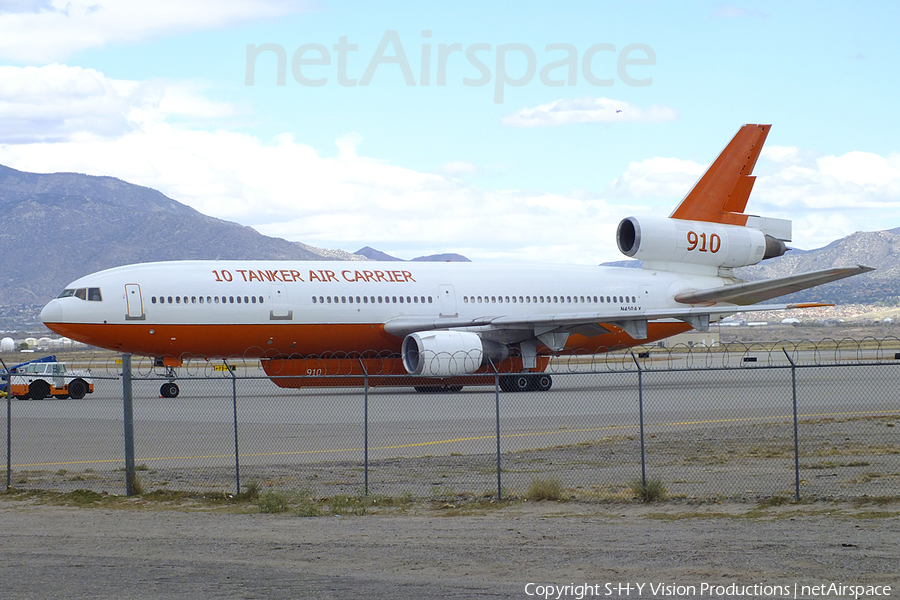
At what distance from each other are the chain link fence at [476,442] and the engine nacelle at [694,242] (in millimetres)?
7996

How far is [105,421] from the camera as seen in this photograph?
81.4 feet

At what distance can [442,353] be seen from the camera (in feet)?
102

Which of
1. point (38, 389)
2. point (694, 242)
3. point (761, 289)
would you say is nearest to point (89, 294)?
point (38, 389)

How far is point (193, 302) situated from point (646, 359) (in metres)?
41.0

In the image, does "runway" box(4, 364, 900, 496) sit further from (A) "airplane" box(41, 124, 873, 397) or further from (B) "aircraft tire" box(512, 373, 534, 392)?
(A) "airplane" box(41, 124, 873, 397)

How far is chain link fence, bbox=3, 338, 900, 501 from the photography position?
47.5ft

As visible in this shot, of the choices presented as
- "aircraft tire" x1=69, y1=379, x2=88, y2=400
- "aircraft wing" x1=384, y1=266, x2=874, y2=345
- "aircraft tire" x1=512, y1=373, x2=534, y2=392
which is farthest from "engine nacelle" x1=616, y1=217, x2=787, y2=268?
"aircraft tire" x1=69, y1=379, x2=88, y2=400

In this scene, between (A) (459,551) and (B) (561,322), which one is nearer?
(A) (459,551)

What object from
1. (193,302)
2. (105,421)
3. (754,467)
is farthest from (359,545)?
(193,302)

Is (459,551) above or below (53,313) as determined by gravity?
below

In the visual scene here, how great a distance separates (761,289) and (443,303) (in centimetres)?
1164

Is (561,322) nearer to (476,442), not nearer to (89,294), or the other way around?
(476,442)

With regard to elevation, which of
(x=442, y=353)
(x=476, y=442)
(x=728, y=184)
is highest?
(x=728, y=184)

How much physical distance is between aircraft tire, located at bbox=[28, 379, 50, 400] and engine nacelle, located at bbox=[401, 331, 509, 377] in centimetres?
1174
